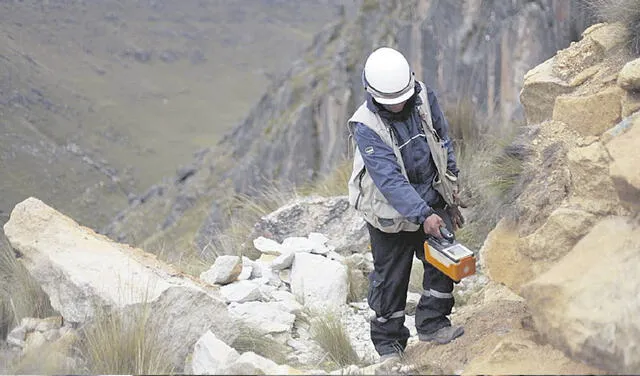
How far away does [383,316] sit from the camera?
446 centimetres

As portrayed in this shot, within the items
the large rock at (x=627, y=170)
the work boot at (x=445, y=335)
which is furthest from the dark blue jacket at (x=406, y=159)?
the large rock at (x=627, y=170)

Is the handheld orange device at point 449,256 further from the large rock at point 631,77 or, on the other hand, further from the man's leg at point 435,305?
the large rock at point 631,77

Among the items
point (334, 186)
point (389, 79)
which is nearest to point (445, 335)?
point (389, 79)

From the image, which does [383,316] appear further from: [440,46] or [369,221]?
Answer: [440,46]

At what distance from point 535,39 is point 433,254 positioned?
29.5 ft

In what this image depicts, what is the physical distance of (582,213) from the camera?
158 inches

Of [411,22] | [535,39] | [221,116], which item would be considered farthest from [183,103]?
[535,39]

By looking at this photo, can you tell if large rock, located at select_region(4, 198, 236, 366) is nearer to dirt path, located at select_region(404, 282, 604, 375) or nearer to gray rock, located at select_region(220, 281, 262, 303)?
gray rock, located at select_region(220, 281, 262, 303)

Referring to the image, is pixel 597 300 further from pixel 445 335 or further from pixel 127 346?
pixel 127 346

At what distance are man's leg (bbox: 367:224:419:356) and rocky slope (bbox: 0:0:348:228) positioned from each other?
396 centimetres

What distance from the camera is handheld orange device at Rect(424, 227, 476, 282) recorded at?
3914 millimetres

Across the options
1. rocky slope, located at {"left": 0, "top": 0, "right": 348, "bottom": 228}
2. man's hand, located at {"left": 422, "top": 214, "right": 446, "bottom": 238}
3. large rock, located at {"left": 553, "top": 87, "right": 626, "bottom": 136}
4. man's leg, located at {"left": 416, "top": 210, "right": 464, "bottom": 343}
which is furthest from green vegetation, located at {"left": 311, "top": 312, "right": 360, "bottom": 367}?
rocky slope, located at {"left": 0, "top": 0, "right": 348, "bottom": 228}

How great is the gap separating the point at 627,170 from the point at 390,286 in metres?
1.51

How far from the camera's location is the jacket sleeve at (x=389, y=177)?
12.8 feet
